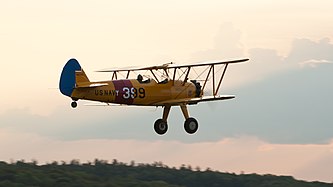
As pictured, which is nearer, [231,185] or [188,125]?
[188,125]

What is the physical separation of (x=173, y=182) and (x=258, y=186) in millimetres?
17183

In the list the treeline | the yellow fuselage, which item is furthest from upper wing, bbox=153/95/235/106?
the treeline

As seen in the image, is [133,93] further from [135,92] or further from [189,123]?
[189,123]

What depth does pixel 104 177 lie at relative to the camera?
7092 inches

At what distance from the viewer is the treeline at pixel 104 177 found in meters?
162

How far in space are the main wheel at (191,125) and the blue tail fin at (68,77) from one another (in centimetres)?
612

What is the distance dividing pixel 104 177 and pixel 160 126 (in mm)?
131014

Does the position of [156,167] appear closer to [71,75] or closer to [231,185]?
[231,185]

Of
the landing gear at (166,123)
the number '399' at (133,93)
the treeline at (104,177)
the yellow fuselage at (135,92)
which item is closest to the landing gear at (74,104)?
the yellow fuselage at (135,92)

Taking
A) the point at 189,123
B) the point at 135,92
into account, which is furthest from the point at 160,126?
the point at 135,92

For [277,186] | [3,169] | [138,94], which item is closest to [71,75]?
[138,94]

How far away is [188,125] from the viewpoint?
165ft

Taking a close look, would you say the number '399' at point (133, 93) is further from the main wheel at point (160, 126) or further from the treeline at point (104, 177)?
the treeline at point (104, 177)

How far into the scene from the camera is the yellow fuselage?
156 ft
